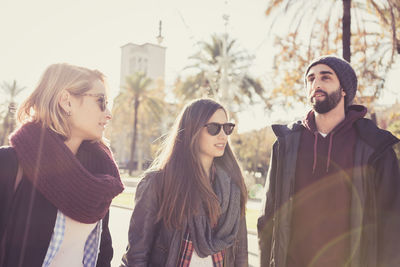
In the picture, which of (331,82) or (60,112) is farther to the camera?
(331,82)

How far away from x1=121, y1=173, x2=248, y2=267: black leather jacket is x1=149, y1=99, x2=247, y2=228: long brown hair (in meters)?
0.07

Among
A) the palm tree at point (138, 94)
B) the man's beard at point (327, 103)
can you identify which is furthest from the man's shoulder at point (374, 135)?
the palm tree at point (138, 94)

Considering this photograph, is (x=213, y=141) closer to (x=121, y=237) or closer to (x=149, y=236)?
(x=149, y=236)

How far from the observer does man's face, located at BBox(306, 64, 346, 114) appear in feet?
11.4

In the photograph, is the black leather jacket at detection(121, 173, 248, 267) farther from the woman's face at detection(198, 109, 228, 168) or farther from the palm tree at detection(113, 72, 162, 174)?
the palm tree at detection(113, 72, 162, 174)

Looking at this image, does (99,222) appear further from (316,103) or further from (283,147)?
(316,103)

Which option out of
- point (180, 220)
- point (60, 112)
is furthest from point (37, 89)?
point (180, 220)

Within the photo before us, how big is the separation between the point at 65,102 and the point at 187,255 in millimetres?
1391

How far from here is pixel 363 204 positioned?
307cm

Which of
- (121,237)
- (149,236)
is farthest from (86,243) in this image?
(121,237)

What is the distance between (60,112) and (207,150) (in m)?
1.24

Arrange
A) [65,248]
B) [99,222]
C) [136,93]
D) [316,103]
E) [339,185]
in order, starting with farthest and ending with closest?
[136,93], [316,103], [339,185], [99,222], [65,248]

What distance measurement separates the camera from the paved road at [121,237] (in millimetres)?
7835

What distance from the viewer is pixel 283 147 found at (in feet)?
11.8
